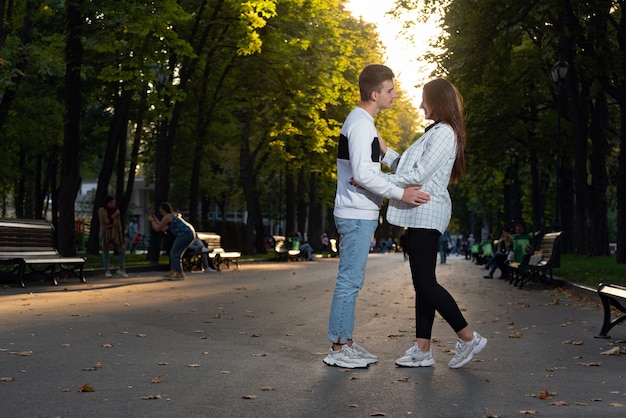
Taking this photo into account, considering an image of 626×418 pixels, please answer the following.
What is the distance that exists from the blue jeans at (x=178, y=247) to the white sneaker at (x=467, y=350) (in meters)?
15.5

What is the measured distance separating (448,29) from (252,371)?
16.4 metres

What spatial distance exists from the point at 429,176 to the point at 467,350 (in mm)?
1290

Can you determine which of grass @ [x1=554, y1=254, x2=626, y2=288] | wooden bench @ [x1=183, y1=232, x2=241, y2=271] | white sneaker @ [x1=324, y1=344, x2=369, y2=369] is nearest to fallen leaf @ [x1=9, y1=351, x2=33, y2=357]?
white sneaker @ [x1=324, y1=344, x2=369, y2=369]

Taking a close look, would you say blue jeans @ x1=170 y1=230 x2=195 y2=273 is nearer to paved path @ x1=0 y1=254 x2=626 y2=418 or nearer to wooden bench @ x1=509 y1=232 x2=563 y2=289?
wooden bench @ x1=509 y1=232 x2=563 y2=289

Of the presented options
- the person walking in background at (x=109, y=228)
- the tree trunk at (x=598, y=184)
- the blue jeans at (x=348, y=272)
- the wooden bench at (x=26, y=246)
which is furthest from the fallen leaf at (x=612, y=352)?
the tree trunk at (x=598, y=184)

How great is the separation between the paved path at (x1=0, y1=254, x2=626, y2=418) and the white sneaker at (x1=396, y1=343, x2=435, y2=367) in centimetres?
7

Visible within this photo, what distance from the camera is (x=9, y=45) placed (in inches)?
933

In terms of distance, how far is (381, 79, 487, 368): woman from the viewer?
7.57 metres

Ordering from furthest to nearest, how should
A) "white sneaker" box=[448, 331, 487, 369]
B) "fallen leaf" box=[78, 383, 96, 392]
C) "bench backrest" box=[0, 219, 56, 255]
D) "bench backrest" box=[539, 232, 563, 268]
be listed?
1. "bench backrest" box=[539, 232, 563, 268]
2. "bench backrest" box=[0, 219, 56, 255]
3. "white sneaker" box=[448, 331, 487, 369]
4. "fallen leaf" box=[78, 383, 96, 392]

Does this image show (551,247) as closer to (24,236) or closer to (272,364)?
(24,236)

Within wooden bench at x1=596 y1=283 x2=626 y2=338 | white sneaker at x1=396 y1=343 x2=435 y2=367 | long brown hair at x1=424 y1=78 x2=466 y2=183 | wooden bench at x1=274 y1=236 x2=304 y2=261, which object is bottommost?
wooden bench at x1=274 y1=236 x2=304 y2=261

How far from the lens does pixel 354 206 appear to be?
777cm

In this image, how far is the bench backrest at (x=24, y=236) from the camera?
59.9ft

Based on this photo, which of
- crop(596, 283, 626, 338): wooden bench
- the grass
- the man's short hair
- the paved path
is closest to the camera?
the paved path
